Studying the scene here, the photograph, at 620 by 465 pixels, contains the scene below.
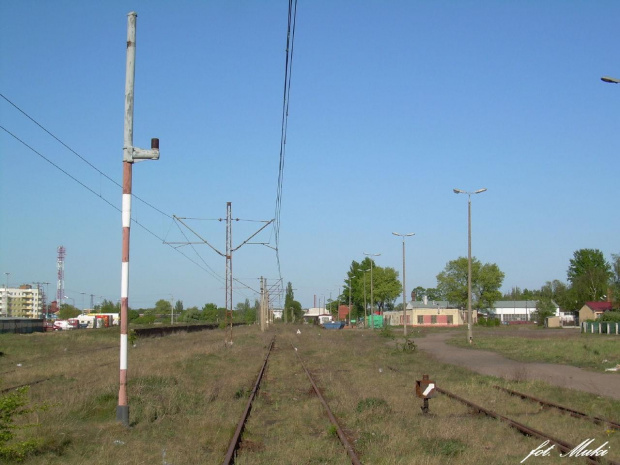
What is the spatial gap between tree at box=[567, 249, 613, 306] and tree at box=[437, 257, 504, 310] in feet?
50.5

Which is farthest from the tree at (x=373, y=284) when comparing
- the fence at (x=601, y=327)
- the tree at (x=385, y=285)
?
the fence at (x=601, y=327)

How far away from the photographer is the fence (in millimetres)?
60625

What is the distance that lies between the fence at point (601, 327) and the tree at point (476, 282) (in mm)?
62856

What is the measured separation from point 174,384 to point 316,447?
824 centimetres

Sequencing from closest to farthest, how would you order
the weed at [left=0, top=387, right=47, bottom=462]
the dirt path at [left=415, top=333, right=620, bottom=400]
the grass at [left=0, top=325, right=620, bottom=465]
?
1. the weed at [left=0, top=387, right=47, bottom=462]
2. the grass at [left=0, top=325, right=620, bottom=465]
3. the dirt path at [left=415, top=333, right=620, bottom=400]

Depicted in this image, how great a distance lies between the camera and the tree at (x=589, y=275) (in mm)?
124000

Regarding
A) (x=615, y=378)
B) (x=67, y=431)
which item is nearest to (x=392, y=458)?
(x=67, y=431)

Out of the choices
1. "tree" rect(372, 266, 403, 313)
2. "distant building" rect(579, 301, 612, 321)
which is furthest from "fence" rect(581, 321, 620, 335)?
"tree" rect(372, 266, 403, 313)

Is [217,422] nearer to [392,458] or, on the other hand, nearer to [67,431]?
[67,431]

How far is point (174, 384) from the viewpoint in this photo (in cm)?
1734

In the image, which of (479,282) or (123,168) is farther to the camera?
(479,282)

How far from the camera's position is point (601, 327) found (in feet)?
205

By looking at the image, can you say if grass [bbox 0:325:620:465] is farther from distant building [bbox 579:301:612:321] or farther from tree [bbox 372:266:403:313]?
tree [bbox 372:266:403:313]

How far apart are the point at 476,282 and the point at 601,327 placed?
6756cm
